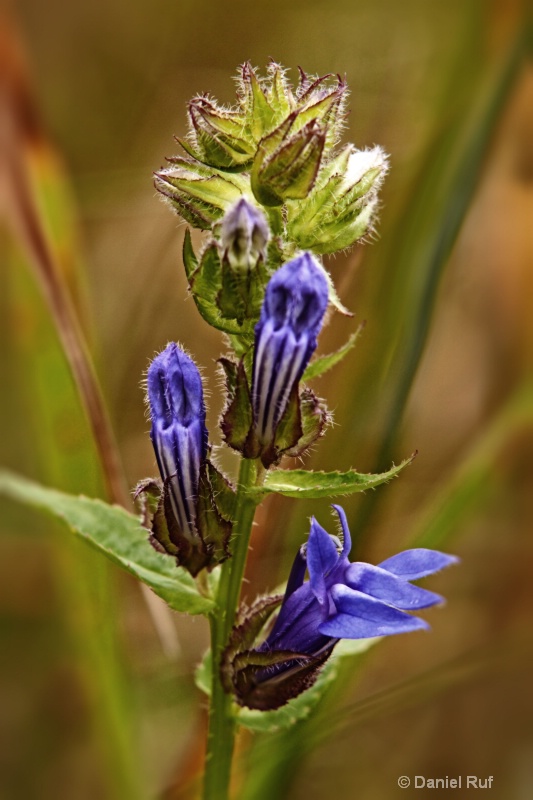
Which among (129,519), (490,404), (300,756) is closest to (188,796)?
(300,756)

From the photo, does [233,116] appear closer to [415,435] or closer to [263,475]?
[263,475]

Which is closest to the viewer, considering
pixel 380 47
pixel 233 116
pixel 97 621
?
pixel 233 116

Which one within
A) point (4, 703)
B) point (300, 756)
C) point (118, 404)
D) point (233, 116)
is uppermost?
point (233, 116)

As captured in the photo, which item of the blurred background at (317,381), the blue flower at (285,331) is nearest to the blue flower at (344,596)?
the blue flower at (285,331)

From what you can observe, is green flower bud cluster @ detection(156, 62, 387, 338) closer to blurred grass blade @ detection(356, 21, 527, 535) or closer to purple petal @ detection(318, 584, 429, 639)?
purple petal @ detection(318, 584, 429, 639)

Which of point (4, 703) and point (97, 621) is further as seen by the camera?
point (4, 703)

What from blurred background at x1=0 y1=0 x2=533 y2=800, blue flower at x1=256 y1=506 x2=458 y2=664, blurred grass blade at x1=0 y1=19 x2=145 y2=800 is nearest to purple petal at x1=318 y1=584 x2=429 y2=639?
blue flower at x1=256 y1=506 x2=458 y2=664

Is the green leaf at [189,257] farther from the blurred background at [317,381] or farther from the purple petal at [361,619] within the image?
the blurred background at [317,381]
